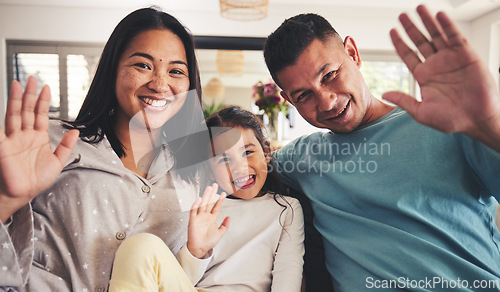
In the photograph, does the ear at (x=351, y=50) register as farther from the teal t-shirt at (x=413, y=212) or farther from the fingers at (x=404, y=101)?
the fingers at (x=404, y=101)

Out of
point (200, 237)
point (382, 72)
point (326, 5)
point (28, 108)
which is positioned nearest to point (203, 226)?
point (200, 237)

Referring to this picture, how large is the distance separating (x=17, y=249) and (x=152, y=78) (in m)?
0.56

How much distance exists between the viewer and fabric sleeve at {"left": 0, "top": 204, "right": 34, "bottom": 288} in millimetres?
803

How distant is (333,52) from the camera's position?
1.15 metres

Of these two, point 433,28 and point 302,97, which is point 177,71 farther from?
point 433,28

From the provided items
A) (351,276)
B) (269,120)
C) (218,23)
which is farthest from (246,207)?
(218,23)

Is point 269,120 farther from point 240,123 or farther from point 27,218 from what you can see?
point 27,218

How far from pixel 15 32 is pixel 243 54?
2.87m

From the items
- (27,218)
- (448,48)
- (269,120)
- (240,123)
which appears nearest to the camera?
(448,48)

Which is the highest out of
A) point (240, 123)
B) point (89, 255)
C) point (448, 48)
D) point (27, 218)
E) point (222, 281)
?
point (448, 48)

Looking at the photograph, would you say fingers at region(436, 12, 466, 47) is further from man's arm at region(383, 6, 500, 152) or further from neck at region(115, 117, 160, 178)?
neck at region(115, 117, 160, 178)

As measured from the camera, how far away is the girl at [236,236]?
2.86ft

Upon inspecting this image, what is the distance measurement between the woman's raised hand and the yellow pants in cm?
23

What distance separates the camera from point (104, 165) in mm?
1050
